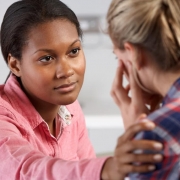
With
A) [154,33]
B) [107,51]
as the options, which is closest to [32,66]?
[154,33]

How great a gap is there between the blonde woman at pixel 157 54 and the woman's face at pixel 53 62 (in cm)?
25

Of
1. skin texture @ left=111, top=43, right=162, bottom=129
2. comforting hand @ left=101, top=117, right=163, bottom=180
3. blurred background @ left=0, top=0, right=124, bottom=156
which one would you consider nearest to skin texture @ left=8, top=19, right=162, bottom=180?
skin texture @ left=111, top=43, right=162, bottom=129

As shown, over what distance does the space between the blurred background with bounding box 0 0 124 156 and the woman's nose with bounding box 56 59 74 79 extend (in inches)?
45.9

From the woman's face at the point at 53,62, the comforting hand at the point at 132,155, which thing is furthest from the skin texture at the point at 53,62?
the comforting hand at the point at 132,155

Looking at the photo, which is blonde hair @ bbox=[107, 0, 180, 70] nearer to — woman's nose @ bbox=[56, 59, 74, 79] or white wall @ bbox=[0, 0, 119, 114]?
woman's nose @ bbox=[56, 59, 74, 79]

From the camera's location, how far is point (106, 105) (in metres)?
2.47

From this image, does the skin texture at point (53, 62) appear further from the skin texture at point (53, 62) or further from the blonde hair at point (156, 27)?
the blonde hair at point (156, 27)

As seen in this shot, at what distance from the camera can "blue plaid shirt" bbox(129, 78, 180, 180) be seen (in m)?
0.76

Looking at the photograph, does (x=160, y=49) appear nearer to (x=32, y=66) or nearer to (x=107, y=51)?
(x=32, y=66)

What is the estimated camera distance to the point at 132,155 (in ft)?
2.53

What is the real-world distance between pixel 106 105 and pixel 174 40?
1.65m

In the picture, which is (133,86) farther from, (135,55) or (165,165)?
(165,165)

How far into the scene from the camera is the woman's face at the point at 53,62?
1143mm

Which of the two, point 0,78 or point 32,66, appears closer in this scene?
point 32,66
